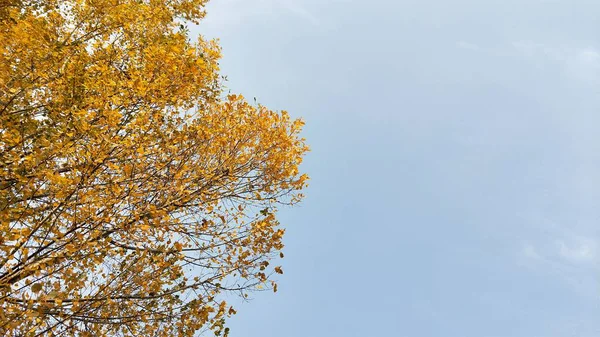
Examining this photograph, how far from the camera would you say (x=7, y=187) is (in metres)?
4.99

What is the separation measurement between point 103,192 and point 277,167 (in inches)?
112

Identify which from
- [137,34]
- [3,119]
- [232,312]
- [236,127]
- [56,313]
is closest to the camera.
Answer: [56,313]

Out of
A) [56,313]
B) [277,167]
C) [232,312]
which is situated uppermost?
[277,167]

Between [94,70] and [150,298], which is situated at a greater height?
[94,70]

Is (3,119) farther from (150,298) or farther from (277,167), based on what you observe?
(277,167)

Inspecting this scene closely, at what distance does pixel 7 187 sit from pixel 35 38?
2224 millimetres

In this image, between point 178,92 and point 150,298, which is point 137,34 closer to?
point 178,92

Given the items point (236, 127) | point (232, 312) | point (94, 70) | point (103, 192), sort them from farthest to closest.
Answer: point (236, 127)
point (94, 70)
point (232, 312)
point (103, 192)

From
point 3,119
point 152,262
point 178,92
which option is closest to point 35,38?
point 3,119

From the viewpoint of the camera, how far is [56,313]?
452cm

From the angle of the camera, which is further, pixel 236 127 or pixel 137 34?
pixel 137 34

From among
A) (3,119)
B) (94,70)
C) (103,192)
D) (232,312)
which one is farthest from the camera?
(94,70)

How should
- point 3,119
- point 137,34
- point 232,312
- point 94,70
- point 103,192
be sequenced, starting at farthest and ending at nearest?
point 137,34
point 94,70
point 232,312
point 103,192
point 3,119

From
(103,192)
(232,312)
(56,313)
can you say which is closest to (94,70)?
(103,192)
